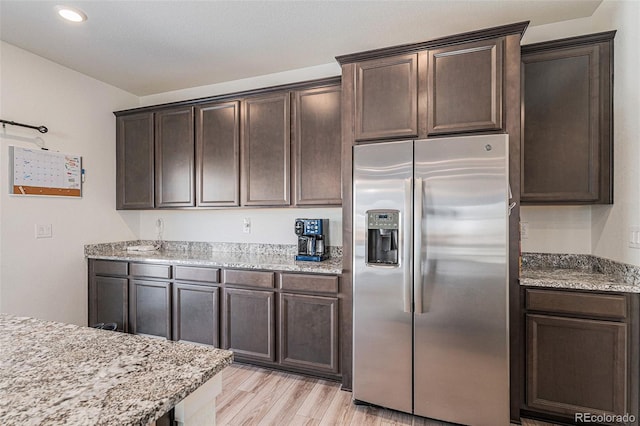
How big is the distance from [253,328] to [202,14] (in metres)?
2.46

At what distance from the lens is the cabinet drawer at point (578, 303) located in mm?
1832

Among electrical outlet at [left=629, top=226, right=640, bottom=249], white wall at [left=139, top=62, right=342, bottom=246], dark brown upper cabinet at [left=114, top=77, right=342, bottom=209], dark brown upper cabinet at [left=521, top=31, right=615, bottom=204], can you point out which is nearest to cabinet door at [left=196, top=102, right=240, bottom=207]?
Answer: dark brown upper cabinet at [left=114, top=77, right=342, bottom=209]

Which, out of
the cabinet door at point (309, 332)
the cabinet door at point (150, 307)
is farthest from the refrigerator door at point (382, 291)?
the cabinet door at point (150, 307)

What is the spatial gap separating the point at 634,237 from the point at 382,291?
151cm

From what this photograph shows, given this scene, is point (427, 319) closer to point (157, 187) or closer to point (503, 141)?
point (503, 141)

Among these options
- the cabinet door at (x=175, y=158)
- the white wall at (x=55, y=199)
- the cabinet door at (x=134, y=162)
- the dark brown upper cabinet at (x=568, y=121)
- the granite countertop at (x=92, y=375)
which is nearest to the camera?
the granite countertop at (x=92, y=375)

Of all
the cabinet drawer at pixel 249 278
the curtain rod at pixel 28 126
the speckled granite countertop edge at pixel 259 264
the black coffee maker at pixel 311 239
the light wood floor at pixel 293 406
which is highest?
the curtain rod at pixel 28 126

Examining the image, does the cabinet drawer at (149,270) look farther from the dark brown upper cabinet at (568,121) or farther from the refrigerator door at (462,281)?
the dark brown upper cabinet at (568,121)

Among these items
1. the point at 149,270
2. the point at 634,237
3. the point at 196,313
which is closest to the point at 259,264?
the point at 196,313

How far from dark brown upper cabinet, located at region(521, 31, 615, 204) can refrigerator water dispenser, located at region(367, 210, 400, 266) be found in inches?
39.1

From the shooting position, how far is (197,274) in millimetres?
2859

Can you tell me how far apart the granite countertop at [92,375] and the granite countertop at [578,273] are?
6.69 ft

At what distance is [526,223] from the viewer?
2.49 m

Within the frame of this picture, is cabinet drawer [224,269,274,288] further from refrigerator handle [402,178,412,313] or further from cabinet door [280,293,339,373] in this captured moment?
refrigerator handle [402,178,412,313]
